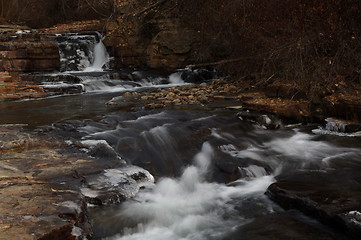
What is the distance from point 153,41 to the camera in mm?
15219

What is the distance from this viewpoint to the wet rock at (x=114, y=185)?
3.85 meters

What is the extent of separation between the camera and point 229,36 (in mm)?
12672

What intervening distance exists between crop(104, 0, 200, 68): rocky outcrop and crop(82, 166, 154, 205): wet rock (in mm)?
11019

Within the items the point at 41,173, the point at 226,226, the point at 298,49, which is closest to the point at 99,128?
the point at 41,173

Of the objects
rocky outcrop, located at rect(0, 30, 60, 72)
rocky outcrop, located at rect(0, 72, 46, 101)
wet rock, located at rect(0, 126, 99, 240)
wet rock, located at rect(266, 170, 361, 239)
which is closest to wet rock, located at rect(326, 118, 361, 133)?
wet rock, located at rect(266, 170, 361, 239)

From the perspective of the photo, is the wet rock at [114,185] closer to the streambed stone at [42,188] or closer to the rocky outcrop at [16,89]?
the streambed stone at [42,188]

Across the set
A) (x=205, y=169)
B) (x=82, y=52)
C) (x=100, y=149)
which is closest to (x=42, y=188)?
(x=100, y=149)

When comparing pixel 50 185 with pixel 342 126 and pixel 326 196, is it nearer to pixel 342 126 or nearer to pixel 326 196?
pixel 326 196

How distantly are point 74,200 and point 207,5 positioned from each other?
32.9 feet

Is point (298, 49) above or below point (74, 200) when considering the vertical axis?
above

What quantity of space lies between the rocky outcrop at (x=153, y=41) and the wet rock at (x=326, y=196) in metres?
11.0

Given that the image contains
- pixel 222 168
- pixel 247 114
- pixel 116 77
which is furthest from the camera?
pixel 116 77

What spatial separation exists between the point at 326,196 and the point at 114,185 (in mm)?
2340

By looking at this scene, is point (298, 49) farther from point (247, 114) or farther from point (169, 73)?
point (169, 73)
